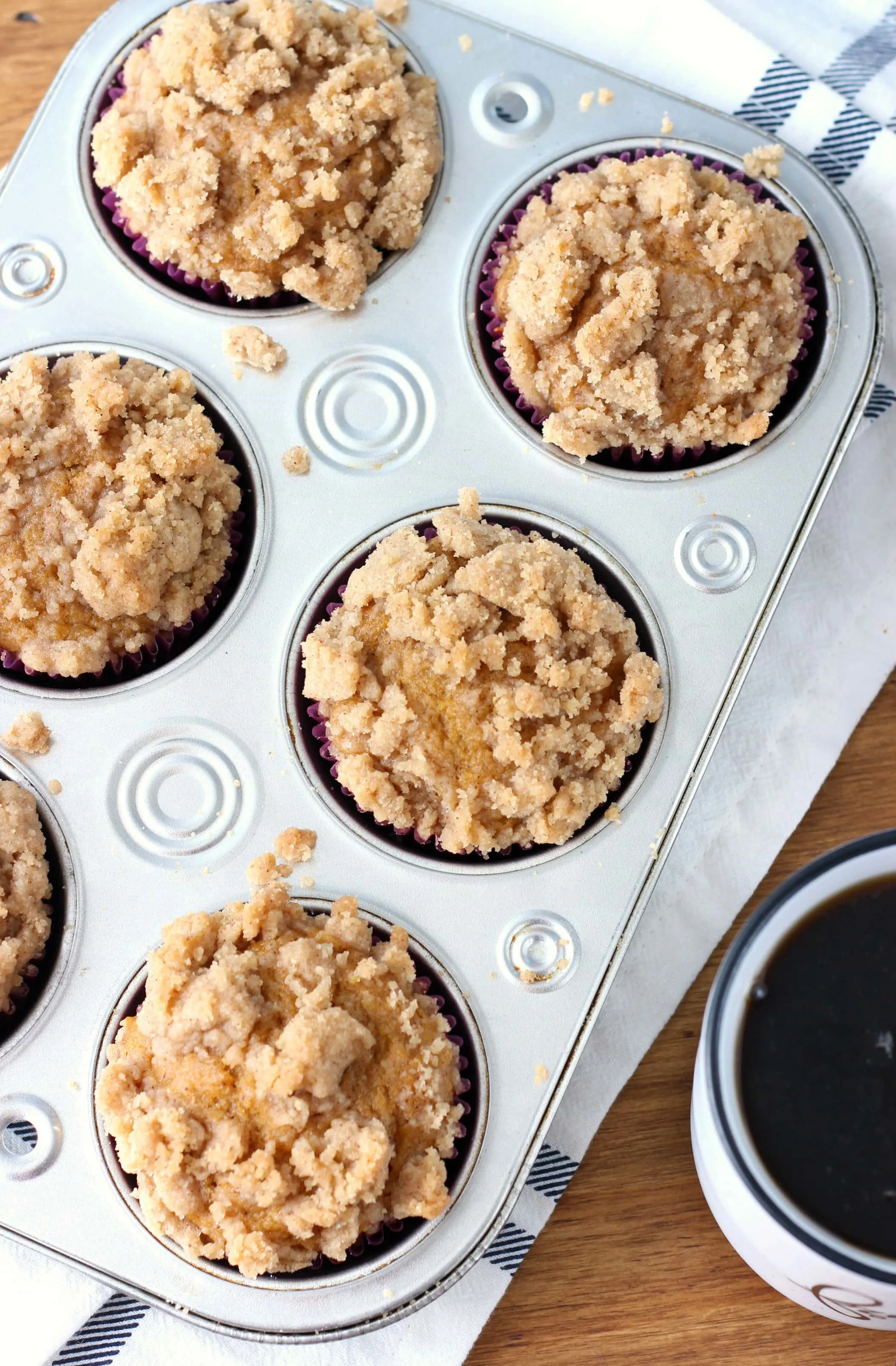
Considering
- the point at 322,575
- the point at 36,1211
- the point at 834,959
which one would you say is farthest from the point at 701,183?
the point at 36,1211

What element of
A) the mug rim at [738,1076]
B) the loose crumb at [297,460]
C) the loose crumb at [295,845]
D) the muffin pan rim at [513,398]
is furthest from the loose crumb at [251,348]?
the mug rim at [738,1076]

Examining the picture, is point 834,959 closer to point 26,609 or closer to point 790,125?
point 26,609

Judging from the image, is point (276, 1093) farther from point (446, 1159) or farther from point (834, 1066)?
point (834, 1066)

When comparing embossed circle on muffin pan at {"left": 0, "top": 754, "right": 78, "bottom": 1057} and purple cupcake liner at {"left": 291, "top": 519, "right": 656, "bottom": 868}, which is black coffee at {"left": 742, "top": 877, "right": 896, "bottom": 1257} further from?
embossed circle on muffin pan at {"left": 0, "top": 754, "right": 78, "bottom": 1057}

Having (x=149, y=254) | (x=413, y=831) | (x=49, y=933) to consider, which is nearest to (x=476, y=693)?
(x=413, y=831)

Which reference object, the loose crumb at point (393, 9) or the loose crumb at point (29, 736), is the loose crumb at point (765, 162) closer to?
the loose crumb at point (393, 9)
